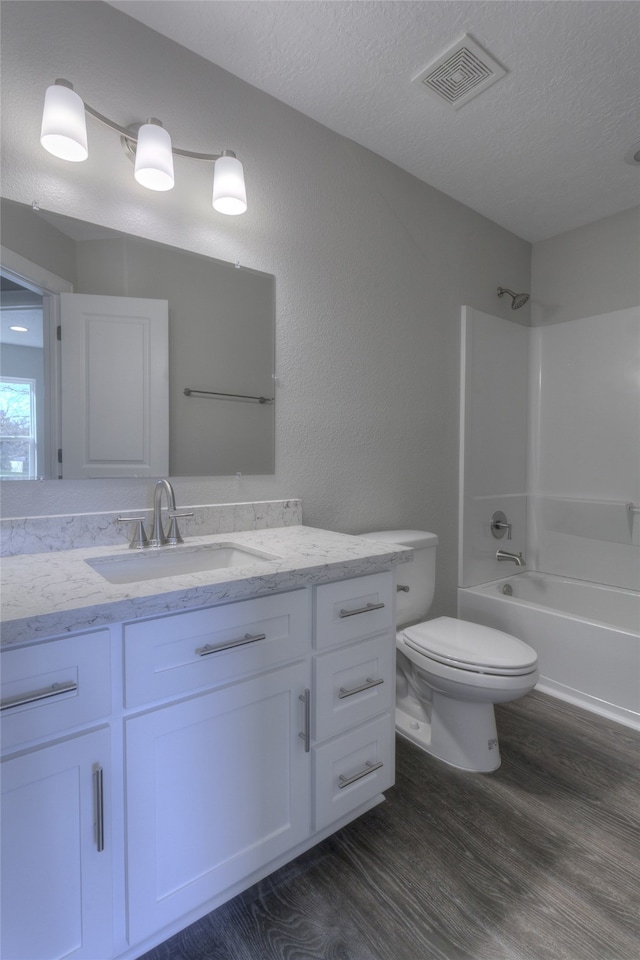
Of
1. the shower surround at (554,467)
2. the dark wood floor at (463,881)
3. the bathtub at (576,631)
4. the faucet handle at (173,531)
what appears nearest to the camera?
the dark wood floor at (463,881)

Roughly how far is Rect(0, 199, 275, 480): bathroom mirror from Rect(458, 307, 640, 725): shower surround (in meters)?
1.28

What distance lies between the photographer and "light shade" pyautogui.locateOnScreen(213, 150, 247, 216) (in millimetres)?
1430

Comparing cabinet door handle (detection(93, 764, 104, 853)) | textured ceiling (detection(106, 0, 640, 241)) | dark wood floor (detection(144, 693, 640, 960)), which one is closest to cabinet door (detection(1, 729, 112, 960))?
cabinet door handle (detection(93, 764, 104, 853))

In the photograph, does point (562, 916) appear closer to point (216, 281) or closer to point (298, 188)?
point (216, 281)

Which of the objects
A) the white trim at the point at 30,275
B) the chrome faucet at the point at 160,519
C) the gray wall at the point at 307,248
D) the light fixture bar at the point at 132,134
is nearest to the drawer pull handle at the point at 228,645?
the chrome faucet at the point at 160,519

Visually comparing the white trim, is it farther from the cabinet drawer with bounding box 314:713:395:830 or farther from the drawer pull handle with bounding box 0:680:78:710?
the cabinet drawer with bounding box 314:713:395:830

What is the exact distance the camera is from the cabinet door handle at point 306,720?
3.72 ft

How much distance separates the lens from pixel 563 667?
2.14 metres

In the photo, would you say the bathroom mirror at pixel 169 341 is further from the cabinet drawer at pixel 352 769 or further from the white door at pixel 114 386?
the cabinet drawer at pixel 352 769

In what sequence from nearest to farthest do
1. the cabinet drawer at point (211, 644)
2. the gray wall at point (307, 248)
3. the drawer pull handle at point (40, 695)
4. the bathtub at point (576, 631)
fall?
the drawer pull handle at point (40, 695)
the cabinet drawer at point (211, 644)
the gray wall at point (307, 248)
the bathtub at point (576, 631)

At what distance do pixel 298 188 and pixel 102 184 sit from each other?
742mm

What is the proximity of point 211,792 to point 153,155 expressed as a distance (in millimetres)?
1628

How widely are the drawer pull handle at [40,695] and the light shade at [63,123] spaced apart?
50.4 inches

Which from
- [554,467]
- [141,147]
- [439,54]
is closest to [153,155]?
[141,147]
